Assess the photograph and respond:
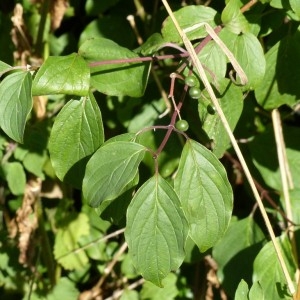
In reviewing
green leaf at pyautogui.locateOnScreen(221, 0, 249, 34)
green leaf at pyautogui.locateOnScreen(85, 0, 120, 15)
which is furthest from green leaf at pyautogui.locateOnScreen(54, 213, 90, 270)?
green leaf at pyautogui.locateOnScreen(221, 0, 249, 34)

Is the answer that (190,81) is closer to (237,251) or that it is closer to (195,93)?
(195,93)

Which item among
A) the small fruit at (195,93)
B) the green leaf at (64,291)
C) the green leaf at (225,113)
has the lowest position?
the green leaf at (64,291)

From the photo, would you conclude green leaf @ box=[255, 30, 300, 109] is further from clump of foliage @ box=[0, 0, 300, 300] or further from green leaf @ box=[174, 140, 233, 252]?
green leaf @ box=[174, 140, 233, 252]

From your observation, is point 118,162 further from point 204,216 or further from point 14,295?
point 14,295

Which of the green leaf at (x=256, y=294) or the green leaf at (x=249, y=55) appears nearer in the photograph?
the green leaf at (x=256, y=294)

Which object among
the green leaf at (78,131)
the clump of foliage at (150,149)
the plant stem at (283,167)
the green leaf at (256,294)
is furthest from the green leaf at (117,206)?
the plant stem at (283,167)

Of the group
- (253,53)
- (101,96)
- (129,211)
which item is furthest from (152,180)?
(101,96)

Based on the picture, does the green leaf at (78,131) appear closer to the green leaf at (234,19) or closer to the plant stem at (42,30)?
the green leaf at (234,19)
